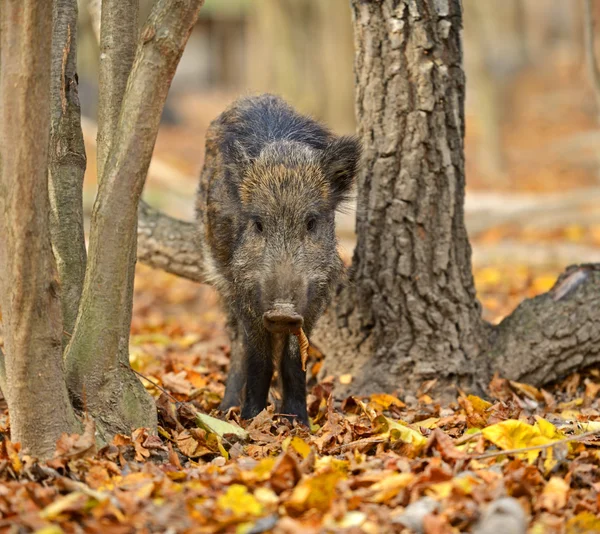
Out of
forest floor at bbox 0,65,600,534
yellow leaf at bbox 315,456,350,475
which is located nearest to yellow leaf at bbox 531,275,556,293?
forest floor at bbox 0,65,600,534

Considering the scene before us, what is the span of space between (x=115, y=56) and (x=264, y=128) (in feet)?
5.29

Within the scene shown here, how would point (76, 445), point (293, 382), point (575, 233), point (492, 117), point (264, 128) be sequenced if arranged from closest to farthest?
point (76, 445), point (293, 382), point (264, 128), point (575, 233), point (492, 117)

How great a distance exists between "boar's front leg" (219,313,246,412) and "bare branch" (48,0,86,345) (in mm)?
1550

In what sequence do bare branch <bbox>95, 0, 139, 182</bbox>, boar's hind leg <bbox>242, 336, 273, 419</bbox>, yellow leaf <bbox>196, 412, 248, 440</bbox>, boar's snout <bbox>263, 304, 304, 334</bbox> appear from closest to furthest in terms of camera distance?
1. bare branch <bbox>95, 0, 139, 182</bbox>
2. yellow leaf <bbox>196, 412, 248, 440</bbox>
3. boar's snout <bbox>263, 304, 304, 334</bbox>
4. boar's hind leg <bbox>242, 336, 273, 419</bbox>

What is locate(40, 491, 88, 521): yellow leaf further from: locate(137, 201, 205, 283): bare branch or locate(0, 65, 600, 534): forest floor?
locate(137, 201, 205, 283): bare branch

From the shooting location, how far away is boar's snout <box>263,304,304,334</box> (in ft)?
13.9

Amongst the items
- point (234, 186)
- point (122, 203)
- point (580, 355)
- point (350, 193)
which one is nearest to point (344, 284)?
point (350, 193)

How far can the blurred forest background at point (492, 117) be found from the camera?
1005 centimetres

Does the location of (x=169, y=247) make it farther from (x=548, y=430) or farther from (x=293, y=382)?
(x=548, y=430)

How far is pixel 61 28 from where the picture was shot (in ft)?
12.7

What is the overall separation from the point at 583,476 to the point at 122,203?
6.85 ft

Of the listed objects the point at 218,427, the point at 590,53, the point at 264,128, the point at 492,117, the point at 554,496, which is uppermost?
the point at 492,117

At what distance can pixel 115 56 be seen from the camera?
3.83 metres

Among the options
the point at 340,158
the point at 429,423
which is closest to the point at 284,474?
the point at 429,423
